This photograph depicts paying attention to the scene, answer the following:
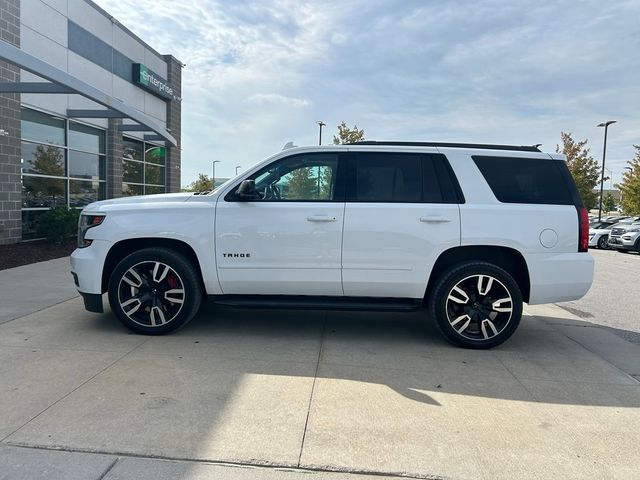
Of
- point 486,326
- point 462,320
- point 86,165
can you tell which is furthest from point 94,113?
point 486,326

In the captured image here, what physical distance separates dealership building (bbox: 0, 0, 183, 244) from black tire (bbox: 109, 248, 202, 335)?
14.6 ft

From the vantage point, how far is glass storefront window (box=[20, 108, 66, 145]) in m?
12.1

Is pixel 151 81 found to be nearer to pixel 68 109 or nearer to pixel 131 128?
pixel 131 128

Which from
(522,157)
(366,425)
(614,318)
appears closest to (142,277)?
(366,425)

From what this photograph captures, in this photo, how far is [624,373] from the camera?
4.49m

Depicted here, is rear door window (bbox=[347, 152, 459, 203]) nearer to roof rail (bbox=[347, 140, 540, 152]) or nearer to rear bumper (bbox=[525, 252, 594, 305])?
roof rail (bbox=[347, 140, 540, 152])

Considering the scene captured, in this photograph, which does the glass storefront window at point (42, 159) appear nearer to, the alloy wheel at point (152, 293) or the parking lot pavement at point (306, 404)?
the parking lot pavement at point (306, 404)

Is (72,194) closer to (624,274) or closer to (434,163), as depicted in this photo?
(434,163)

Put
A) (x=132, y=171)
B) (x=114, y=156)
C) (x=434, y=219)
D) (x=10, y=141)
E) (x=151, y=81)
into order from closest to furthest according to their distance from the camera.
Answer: (x=434, y=219) → (x=10, y=141) → (x=114, y=156) → (x=132, y=171) → (x=151, y=81)

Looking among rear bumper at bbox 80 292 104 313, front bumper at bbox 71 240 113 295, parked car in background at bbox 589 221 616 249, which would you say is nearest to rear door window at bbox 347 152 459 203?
front bumper at bbox 71 240 113 295

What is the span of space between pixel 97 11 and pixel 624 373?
16676mm

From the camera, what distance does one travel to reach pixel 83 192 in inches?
600

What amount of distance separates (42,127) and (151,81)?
736 centimetres

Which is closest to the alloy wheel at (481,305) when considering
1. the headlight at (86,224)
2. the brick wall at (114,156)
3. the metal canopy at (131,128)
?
the headlight at (86,224)
